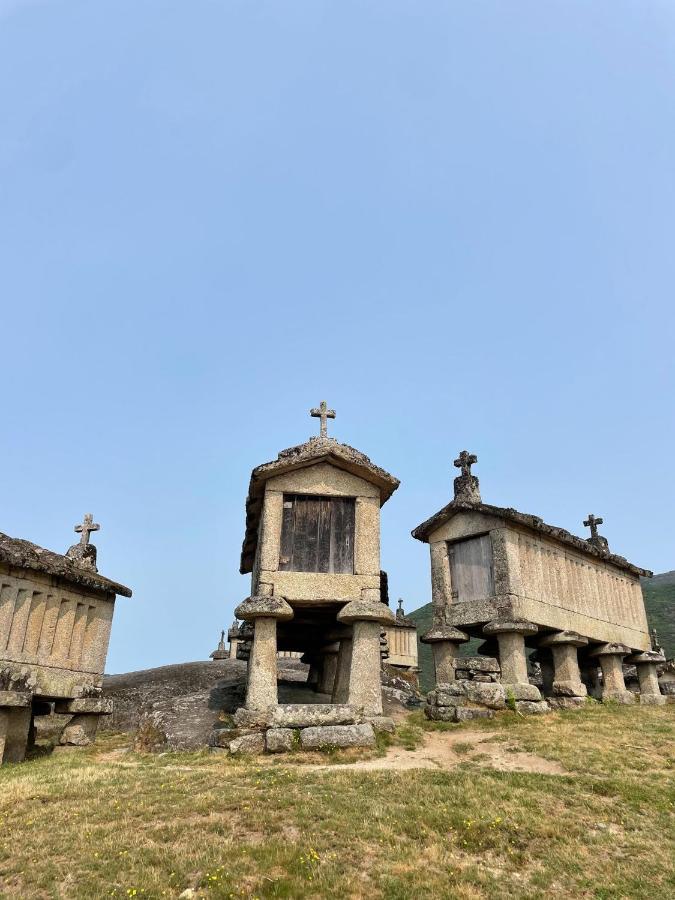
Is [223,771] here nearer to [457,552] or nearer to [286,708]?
[286,708]

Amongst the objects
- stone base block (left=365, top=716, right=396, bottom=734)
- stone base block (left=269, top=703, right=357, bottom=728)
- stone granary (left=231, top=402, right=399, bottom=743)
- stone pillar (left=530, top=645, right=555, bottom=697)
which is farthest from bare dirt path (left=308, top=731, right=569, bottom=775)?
stone pillar (left=530, top=645, right=555, bottom=697)

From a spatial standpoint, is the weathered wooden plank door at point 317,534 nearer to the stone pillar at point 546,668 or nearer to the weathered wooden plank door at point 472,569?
the weathered wooden plank door at point 472,569

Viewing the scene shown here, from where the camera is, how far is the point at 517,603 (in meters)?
14.5

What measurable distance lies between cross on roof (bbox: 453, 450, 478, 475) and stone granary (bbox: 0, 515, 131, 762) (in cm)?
922

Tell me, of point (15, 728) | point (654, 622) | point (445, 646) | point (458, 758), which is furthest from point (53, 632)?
point (654, 622)

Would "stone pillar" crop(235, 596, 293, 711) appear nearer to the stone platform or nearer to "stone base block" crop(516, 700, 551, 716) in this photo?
the stone platform

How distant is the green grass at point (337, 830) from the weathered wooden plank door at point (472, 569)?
17.5 feet

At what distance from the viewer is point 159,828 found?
21.8ft

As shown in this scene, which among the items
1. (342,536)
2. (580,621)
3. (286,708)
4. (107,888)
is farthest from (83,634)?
(580,621)

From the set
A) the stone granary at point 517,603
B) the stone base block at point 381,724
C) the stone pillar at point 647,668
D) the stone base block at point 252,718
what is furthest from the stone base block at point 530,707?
→ the stone pillar at point 647,668

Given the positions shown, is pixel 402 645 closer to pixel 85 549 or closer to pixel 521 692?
pixel 521 692

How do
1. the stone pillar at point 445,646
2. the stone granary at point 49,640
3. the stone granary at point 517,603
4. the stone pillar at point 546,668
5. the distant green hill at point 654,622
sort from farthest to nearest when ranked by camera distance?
the distant green hill at point 654,622 → the stone pillar at point 546,668 → the stone pillar at point 445,646 → the stone granary at point 517,603 → the stone granary at point 49,640

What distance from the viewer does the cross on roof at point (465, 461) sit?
1692 centimetres

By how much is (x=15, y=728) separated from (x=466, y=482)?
37.5ft
